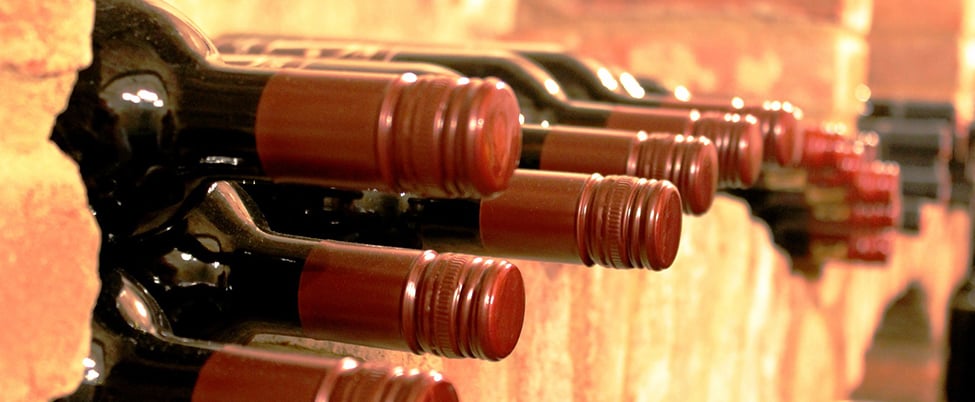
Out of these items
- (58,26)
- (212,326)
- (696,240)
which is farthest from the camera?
(696,240)

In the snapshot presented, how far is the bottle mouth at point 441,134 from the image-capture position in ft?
1.18

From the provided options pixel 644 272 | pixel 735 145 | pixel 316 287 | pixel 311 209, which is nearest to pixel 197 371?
pixel 316 287

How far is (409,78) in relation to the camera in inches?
Result: 14.8

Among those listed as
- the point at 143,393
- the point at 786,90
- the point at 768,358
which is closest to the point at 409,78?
the point at 143,393

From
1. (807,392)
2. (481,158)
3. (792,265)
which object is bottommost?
(807,392)

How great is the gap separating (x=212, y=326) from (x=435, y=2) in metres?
1.19

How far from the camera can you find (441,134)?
0.36 meters

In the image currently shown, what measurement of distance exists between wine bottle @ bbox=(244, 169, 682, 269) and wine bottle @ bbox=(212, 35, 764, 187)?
13 centimetres

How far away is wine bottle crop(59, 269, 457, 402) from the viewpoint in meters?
0.34

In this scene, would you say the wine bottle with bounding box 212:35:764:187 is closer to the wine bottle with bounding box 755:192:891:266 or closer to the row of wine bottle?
the row of wine bottle

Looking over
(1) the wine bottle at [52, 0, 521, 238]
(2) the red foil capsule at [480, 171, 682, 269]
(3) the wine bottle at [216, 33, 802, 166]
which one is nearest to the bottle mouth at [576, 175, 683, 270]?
(2) the red foil capsule at [480, 171, 682, 269]

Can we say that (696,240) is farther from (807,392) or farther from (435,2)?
(435,2)

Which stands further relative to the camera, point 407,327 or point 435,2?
point 435,2

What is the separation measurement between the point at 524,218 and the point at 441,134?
17cm
